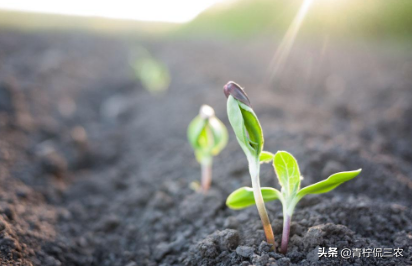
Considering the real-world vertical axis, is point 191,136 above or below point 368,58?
below

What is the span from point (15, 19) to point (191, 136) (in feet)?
39.7

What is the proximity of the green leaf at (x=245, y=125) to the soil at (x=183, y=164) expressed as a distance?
0.50 meters

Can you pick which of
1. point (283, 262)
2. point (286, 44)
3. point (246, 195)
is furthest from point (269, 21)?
point (283, 262)

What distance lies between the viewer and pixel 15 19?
11.2 metres

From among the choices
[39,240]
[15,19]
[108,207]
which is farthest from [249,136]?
[15,19]

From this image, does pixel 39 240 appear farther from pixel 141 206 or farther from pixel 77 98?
pixel 77 98

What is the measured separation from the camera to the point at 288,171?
4.42ft

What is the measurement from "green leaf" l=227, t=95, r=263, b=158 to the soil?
0.50 meters

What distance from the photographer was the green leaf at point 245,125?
124 centimetres

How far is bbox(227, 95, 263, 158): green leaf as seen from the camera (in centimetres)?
124

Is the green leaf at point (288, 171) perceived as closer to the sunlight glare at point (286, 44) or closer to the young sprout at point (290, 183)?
the young sprout at point (290, 183)

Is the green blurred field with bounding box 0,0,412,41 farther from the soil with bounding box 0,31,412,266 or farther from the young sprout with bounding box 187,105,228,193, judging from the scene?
the young sprout with bounding box 187,105,228,193

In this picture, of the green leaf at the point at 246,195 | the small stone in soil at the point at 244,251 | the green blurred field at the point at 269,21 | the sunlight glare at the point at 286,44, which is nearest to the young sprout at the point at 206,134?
the green leaf at the point at 246,195

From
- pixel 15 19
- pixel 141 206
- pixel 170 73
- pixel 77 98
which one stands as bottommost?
pixel 141 206
